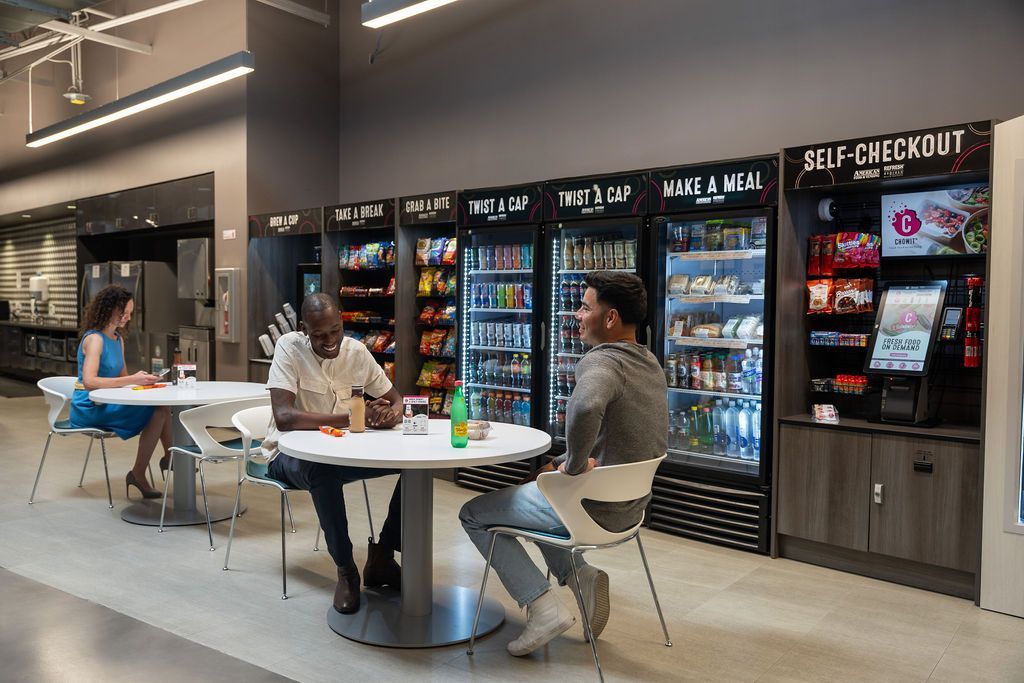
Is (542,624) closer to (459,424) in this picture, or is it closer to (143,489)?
(459,424)

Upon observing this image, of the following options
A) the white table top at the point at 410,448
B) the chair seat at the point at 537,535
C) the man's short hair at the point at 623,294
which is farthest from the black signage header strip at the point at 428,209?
the chair seat at the point at 537,535

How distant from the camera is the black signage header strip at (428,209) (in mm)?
6230

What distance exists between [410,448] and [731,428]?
8.66 feet

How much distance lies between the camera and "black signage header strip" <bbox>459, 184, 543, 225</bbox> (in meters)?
5.60

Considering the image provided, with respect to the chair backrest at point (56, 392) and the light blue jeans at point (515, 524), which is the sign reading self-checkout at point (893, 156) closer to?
the light blue jeans at point (515, 524)

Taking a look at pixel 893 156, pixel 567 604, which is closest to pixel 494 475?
pixel 567 604

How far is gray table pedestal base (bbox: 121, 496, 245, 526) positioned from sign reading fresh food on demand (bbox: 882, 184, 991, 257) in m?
4.43

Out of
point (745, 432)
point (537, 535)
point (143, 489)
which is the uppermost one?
point (745, 432)

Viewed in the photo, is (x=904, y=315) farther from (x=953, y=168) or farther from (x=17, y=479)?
(x=17, y=479)

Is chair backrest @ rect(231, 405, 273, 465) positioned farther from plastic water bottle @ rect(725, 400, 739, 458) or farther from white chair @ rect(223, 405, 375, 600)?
plastic water bottle @ rect(725, 400, 739, 458)

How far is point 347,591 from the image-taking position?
11.5 feet

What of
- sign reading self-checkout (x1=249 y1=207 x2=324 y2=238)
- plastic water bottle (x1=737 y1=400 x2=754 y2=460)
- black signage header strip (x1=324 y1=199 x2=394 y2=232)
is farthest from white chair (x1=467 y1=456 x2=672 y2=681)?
sign reading self-checkout (x1=249 y1=207 x2=324 y2=238)

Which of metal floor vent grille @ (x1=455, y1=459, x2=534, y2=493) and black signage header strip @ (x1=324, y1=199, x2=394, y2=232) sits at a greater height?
black signage header strip @ (x1=324, y1=199, x2=394, y2=232)

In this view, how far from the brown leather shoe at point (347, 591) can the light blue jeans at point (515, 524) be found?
2.25 feet
